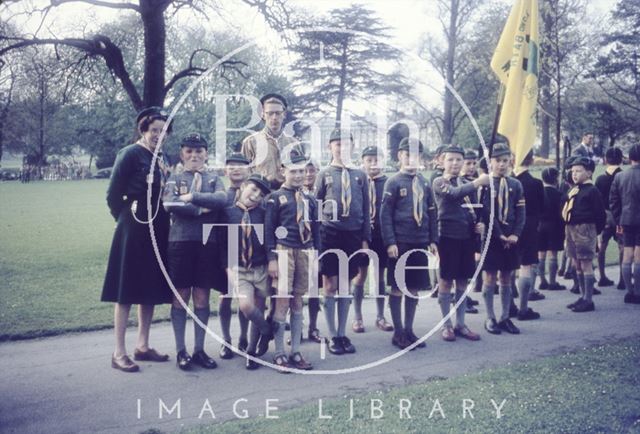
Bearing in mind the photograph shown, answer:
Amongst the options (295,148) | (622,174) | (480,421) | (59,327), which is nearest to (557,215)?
(622,174)

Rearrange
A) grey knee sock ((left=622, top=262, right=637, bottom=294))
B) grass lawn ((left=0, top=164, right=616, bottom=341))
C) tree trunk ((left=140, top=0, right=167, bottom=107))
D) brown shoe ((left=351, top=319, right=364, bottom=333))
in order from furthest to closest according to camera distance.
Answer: tree trunk ((left=140, top=0, right=167, bottom=107)) → grey knee sock ((left=622, top=262, right=637, bottom=294)) → grass lawn ((left=0, top=164, right=616, bottom=341)) → brown shoe ((left=351, top=319, right=364, bottom=333))

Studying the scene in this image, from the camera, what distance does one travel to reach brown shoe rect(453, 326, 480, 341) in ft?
21.7

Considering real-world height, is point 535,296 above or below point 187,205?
below

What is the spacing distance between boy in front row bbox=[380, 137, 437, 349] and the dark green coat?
2.46m

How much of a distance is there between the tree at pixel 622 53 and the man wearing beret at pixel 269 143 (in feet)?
43.3

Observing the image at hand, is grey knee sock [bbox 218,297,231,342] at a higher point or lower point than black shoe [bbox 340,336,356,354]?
higher

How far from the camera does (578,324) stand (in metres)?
7.24

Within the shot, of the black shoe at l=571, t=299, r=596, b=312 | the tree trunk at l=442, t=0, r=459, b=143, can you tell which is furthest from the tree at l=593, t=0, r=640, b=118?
the black shoe at l=571, t=299, r=596, b=312

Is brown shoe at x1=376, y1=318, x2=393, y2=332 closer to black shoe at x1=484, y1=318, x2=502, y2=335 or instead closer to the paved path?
the paved path

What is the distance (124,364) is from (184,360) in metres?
0.56

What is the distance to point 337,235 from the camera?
6363mm

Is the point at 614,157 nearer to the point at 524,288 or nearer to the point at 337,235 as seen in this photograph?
the point at 524,288

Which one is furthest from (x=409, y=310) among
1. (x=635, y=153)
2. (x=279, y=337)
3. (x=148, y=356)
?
(x=635, y=153)

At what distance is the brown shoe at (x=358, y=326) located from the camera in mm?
6969
